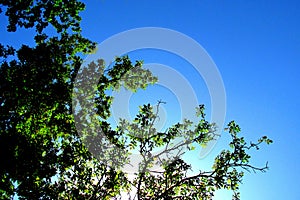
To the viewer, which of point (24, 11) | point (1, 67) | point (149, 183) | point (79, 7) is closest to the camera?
point (24, 11)

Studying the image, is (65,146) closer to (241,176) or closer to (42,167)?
(42,167)

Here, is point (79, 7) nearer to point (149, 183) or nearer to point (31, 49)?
point (31, 49)

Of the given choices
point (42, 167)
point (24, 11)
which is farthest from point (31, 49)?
point (42, 167)

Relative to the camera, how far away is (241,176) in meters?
17.4

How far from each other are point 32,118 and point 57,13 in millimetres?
6886

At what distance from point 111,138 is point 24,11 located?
9737mm

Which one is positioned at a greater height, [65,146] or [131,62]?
[131,62]

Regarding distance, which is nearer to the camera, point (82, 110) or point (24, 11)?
point (24, 11)

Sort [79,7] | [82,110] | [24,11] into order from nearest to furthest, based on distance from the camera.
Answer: [24,11]
[79,7]
[82,110]

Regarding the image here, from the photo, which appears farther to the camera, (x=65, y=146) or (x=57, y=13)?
(x=65, y=146)

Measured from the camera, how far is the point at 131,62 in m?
19.5

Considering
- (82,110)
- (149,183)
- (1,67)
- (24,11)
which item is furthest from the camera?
(82,110)

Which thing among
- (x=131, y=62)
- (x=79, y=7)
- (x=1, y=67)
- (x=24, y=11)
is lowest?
(x=1, y=67)

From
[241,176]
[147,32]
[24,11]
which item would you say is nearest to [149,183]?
[241,176]
